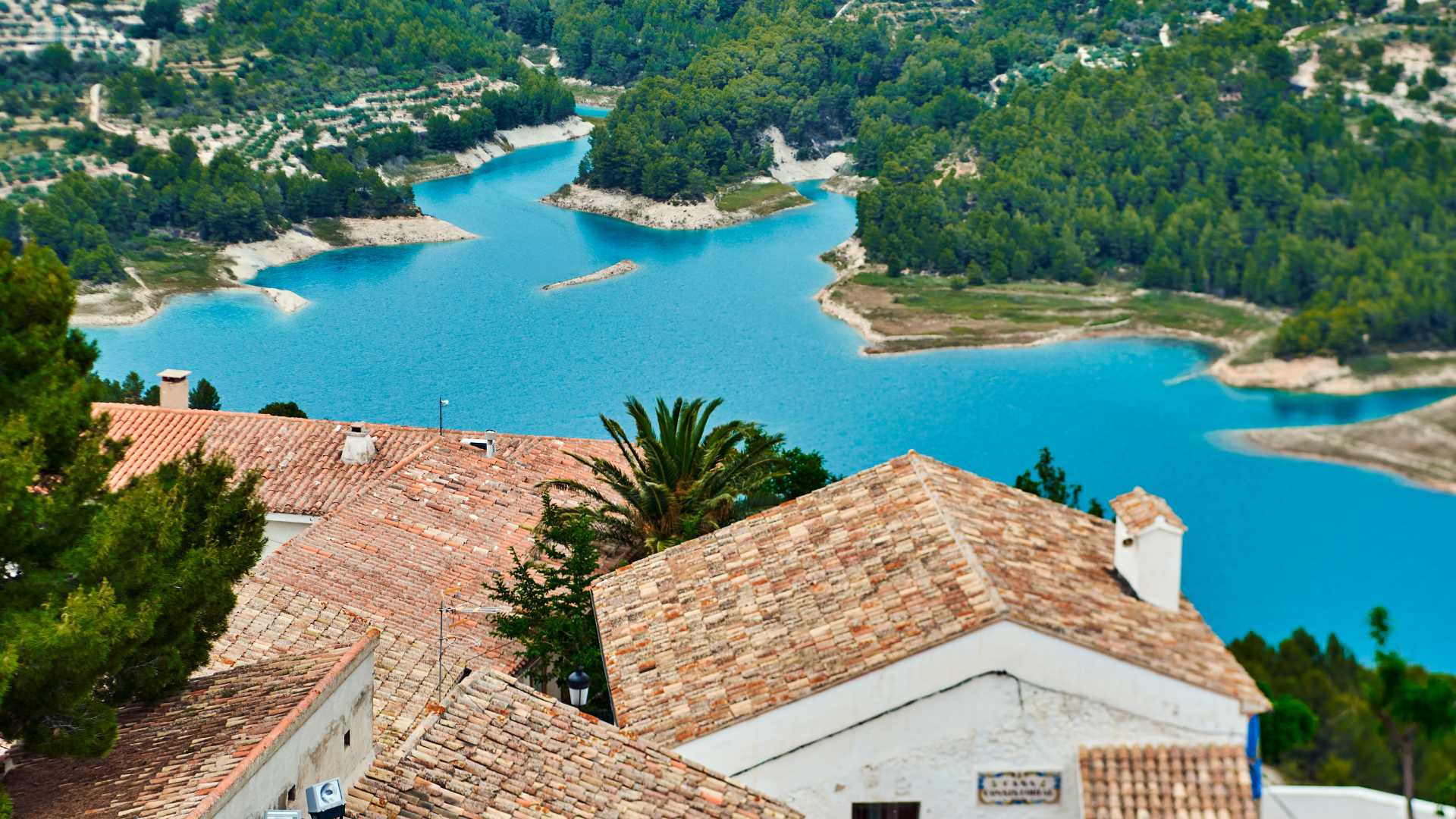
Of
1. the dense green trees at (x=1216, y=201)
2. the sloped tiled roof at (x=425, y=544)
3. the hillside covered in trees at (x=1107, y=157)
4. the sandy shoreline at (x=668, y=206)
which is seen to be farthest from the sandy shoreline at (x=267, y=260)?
the sloped tiled roof at (x=425, y=544)

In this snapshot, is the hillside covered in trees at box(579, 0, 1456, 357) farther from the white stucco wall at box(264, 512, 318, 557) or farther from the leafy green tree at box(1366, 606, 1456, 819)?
the leafy green tree at box(1366, 606, 1456, 819)

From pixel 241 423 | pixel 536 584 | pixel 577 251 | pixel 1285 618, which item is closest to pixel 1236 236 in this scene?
pixel 577 251

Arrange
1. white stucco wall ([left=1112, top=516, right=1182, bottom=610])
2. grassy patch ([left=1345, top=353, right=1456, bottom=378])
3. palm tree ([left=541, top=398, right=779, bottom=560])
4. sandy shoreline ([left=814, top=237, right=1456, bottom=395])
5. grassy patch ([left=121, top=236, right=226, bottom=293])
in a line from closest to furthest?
white stucco wall ([left=1112, top=516, right=1182, bottom=610])
palm tree ([left=541, top=398, right=779, bottom=560])
sandy shoreline ([left=814, top=237, right=1456, bottom=395])
grassy patch ([left=1345, top=353, right=1456, bottom=378])
grassy patch ([left=121, top=236, right=226, bottom=293])

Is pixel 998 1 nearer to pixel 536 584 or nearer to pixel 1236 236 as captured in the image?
pixel 1236 236

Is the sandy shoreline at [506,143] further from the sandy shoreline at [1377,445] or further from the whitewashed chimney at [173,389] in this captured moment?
the whitewashed chimney at [173,389]

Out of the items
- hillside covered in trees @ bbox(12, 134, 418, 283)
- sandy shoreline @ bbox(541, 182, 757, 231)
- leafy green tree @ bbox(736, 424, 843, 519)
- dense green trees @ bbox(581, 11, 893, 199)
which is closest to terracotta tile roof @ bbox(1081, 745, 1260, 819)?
leafy green tree @ bbox(736, 424, 843, 519)

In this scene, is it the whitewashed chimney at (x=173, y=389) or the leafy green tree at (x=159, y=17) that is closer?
the whitewashed chimney at (x=173, y=389)

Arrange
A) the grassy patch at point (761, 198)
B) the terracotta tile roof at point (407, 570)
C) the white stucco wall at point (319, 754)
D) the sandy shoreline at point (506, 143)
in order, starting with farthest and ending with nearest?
the sandy shoreline at point (506, 143), the grassy patch at point (761, 198), the terracotta tile roof at point (407, 570), the white stucco wall at point (319, 754)
